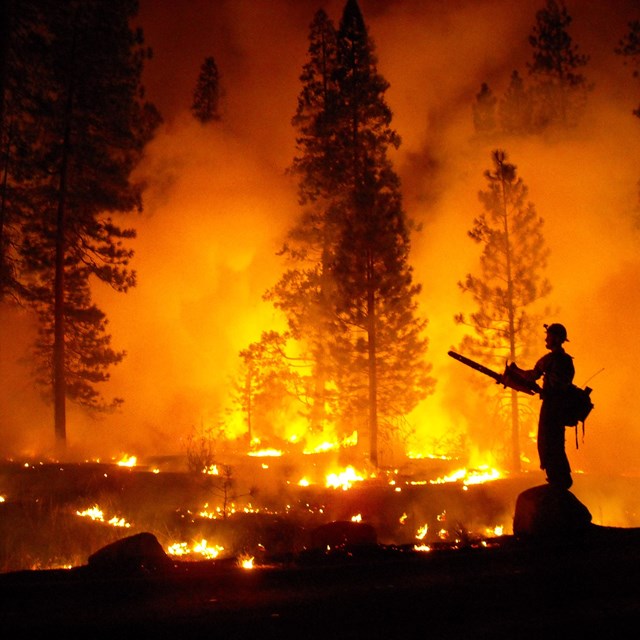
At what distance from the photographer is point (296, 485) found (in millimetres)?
14133

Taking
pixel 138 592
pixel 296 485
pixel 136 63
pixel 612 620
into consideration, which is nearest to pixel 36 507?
pixel 296 485

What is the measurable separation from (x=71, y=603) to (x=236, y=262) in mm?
22598

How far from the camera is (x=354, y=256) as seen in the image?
1817 cm

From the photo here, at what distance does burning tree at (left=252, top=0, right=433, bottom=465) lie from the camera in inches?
715

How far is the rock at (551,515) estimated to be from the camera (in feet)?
22.8

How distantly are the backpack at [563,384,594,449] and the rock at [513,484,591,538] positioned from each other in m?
0.87

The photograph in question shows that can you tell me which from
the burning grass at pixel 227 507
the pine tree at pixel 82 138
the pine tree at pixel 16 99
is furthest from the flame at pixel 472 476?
the pine tree at pixel 16 99

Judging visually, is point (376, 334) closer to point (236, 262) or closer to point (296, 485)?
point (296, 485)

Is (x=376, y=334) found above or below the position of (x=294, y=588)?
above

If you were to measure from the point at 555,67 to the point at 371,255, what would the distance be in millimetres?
21567

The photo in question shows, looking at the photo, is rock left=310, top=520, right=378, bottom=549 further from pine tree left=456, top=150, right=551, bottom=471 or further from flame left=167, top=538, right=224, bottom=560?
pine tree left=456, top=150, right=551, bottom=471

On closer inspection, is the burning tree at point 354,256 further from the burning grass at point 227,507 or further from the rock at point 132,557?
the rock at point 132,557

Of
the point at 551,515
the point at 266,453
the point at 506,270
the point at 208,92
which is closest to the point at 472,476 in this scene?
the point at 266,453

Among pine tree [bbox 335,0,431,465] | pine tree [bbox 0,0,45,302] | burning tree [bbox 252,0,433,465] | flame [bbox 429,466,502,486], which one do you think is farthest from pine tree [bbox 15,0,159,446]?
flame [bbox 429,466,502,486]
